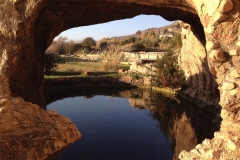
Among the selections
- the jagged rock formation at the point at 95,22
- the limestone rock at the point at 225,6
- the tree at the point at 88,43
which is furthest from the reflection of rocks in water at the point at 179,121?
the tree at the point at 88,43

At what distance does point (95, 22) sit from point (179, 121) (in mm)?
6321

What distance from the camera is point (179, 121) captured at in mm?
11539

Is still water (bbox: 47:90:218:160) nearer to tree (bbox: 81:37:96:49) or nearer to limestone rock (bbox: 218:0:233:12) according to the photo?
limestone rock (bbox: 218:0:233:12)

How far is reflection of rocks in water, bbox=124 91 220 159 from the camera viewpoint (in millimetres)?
9179

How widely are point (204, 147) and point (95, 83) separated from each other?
16.1 meters

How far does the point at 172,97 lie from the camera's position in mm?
16203

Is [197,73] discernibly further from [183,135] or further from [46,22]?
[46,22]

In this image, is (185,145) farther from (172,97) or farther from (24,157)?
(172,97)

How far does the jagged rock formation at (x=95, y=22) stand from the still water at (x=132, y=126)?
2.68 meters

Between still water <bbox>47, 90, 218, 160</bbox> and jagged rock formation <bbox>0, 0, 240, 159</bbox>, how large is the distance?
8.81 feet

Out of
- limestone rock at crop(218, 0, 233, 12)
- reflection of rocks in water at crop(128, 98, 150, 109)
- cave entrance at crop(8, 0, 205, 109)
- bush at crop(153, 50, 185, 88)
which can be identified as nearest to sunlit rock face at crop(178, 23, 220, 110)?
bush at crop(153, 50, 185, 88)

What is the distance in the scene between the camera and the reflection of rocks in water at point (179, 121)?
9.18 metres

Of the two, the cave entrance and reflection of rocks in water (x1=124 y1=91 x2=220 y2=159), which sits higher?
the cave entrance

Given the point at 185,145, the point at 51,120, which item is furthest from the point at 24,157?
the point at 185,145
